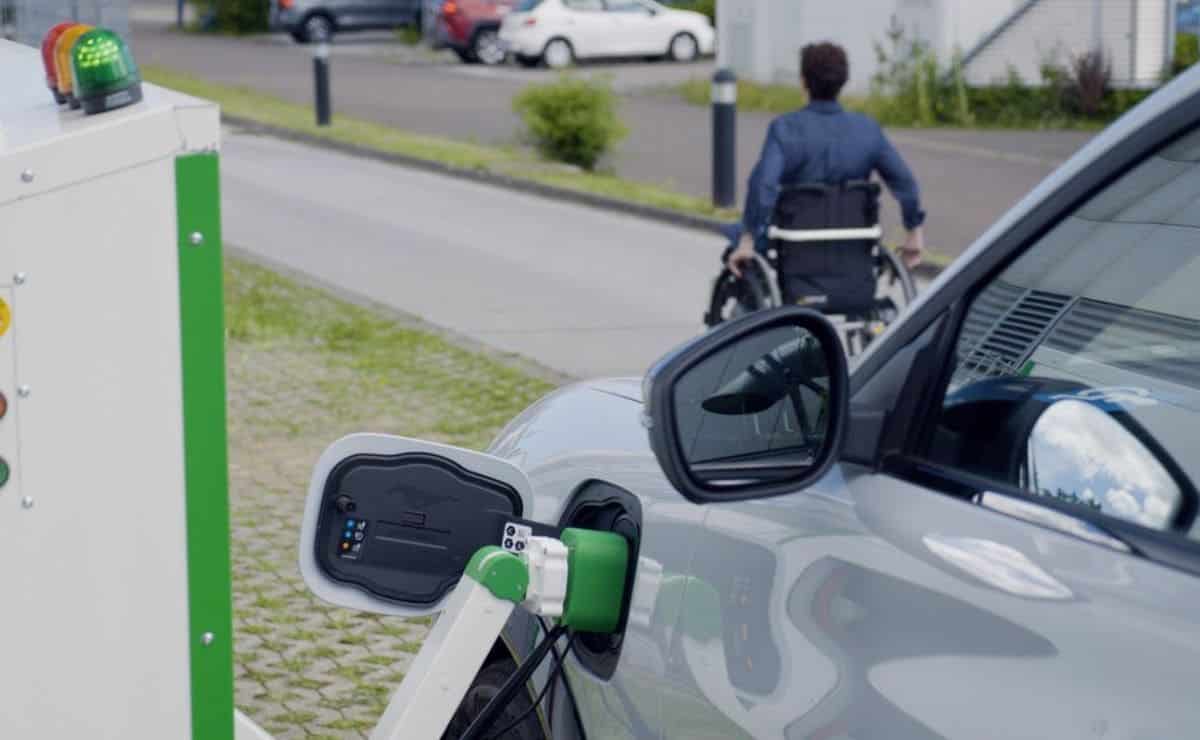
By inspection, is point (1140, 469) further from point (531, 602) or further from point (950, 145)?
point (950, 145)

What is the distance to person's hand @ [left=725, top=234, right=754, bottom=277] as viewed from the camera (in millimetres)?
9211

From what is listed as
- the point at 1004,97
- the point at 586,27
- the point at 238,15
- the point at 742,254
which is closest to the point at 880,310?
the point at 742,254

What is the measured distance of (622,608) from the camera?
9.92 ft

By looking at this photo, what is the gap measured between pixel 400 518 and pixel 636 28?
33.8 m

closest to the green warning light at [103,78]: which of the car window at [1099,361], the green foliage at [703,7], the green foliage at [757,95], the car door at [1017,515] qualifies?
the car door at [1017,515]

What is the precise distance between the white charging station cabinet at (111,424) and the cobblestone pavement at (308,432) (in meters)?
2.41

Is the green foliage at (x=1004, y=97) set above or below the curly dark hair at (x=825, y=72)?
below

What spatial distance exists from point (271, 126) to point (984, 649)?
75.1 ft

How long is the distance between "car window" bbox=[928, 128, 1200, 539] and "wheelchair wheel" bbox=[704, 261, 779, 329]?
6495mm

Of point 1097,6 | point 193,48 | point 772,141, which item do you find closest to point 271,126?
point 1097,6

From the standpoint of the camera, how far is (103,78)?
9.67 ft

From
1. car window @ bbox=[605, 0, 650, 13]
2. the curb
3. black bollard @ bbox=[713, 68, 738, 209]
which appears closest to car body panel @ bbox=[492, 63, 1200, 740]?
the curb

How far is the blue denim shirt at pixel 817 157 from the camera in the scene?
9039 millimetres

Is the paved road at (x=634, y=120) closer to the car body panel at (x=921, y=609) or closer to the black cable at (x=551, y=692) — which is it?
the black cable at (x=551, y=692)
